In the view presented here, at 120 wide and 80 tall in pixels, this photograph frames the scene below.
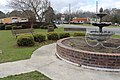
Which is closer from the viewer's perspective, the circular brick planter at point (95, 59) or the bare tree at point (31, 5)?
the circular brick planter at point (95, 59)

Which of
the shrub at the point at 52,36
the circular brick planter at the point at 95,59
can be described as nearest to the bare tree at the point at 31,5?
the shrub at the point at 52,36

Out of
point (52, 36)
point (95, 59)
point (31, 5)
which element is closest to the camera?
point (95, 59)

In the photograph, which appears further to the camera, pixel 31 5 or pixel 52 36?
pixel 31 5

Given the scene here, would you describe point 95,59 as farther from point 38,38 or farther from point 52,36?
point 52,36

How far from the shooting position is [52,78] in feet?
15.8

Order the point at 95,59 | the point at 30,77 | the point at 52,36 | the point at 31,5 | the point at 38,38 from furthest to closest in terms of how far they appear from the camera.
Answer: the point at 31,5 → the point at 52,36 → the point at 38,38 → the point at 95,59 → the point at 30,77

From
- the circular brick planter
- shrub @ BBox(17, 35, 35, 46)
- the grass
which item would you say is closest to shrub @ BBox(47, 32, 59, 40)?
shrub @ BBox(17, 35, 35, 46)

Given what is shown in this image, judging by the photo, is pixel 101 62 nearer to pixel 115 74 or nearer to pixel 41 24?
pixel 115 74

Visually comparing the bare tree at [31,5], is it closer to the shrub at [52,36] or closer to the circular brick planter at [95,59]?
the shrub at [52,36]

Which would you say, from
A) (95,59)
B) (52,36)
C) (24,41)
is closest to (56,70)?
(95,59)

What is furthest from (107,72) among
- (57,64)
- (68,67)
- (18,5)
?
(18,5)

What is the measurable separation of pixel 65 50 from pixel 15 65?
1964mm

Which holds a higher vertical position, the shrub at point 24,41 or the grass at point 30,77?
the shrub at point 24,41

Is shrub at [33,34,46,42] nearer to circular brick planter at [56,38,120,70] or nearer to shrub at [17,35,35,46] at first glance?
shrub at [17,35,35,46]
